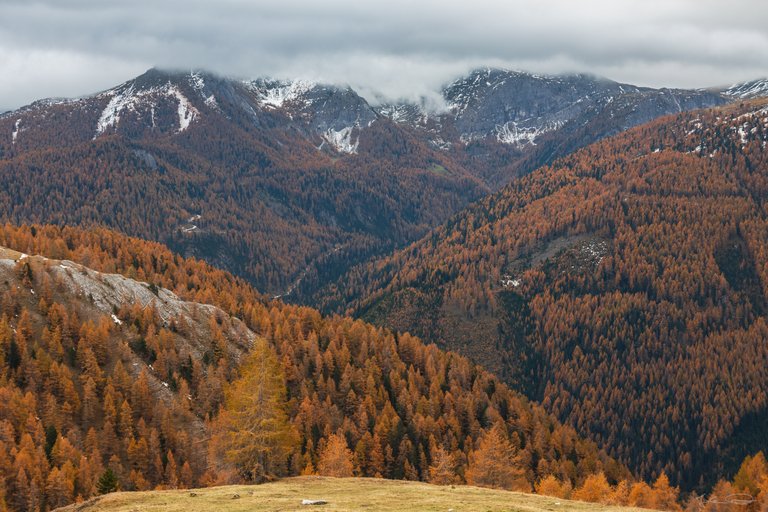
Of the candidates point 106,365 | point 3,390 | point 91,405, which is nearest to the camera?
point 3,390

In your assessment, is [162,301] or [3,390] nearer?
[3,390]

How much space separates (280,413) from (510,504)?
105 ft

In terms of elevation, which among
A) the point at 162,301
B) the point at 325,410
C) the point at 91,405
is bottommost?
the point at 325,410

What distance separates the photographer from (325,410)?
149 m

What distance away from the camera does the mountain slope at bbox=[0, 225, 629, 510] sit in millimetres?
114000

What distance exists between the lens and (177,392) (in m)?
138

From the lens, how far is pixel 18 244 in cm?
19262

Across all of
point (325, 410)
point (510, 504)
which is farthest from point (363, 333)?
point (510, 504)

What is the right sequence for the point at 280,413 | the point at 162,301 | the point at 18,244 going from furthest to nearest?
1. the point at 18,244
2. the point at 162,301
3. the point at 280,413

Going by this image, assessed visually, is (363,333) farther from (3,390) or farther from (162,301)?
(3,390)

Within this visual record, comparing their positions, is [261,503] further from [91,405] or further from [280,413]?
[91,405]

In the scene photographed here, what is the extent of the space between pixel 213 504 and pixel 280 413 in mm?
22780

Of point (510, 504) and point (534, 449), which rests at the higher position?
point (510, 504)

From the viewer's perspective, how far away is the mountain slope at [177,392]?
11400 cm
